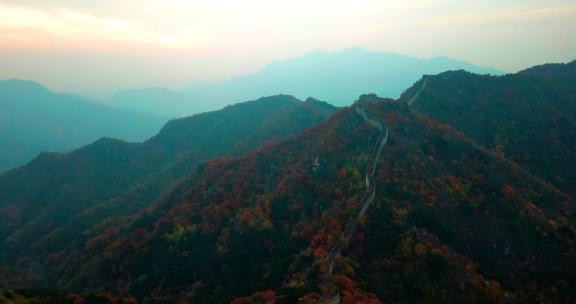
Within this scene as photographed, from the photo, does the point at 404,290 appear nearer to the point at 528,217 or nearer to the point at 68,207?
the point at 528,217

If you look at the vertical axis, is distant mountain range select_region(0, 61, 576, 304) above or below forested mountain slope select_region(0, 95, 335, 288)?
above

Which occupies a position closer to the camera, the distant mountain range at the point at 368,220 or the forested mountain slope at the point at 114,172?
the distant mountain range at the point at 368,220

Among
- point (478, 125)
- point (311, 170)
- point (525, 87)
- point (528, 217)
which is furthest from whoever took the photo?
point (525, 87)

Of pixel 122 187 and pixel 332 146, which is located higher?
pixel 332 146

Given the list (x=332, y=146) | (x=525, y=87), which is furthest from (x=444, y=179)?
(x=525, y=87)

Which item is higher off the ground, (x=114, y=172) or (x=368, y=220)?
(x=368, y=220)

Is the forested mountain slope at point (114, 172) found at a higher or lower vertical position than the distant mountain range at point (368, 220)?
lower

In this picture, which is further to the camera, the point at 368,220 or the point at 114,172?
the point at 114,172

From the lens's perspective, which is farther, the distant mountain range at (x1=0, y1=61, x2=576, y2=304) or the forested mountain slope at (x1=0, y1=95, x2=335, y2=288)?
the forested mountain slope at (x1=0, y1=95, x2=335, y2=288)
